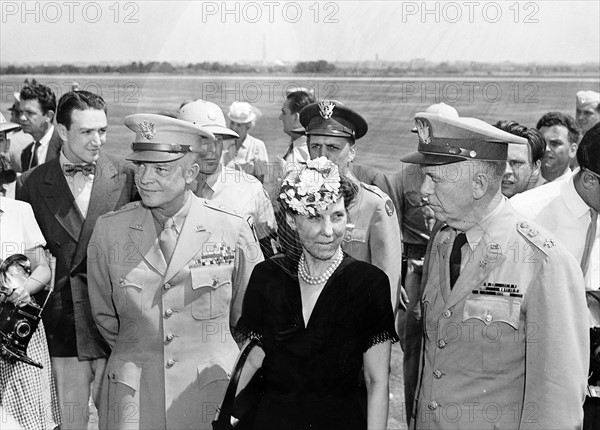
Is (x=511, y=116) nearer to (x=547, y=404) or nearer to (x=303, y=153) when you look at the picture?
(x=303, y=153)

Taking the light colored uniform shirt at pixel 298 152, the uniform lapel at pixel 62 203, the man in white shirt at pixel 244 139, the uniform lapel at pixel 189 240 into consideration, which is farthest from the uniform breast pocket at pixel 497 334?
the man in white shirt at pixel 244 139

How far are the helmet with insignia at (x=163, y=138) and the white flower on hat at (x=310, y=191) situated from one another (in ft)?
2.21

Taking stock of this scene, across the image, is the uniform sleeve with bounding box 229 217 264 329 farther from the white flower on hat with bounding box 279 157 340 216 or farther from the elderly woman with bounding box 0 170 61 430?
the elderly woman with bounding box 0 170 61 430

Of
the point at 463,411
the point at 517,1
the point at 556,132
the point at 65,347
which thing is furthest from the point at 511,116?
the point at 463,411

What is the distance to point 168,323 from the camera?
389 centimetres

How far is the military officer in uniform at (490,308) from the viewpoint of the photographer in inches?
118

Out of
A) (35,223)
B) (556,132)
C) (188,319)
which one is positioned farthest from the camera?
(556,132)

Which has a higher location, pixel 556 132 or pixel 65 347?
pixel 556 132

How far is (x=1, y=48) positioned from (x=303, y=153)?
388 cm

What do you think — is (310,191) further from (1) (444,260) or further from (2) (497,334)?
(2) (497,334)

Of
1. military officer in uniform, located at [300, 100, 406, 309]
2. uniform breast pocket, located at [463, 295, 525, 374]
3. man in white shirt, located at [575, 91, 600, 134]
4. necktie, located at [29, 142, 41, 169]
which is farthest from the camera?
man in white shirt, located at [575, 91, 600, 134]

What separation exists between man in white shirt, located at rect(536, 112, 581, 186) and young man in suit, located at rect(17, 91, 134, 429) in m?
2.90

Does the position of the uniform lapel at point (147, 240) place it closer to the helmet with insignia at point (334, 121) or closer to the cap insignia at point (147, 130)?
the cap insignia at point (147, 130)

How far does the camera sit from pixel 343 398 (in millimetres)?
3381
